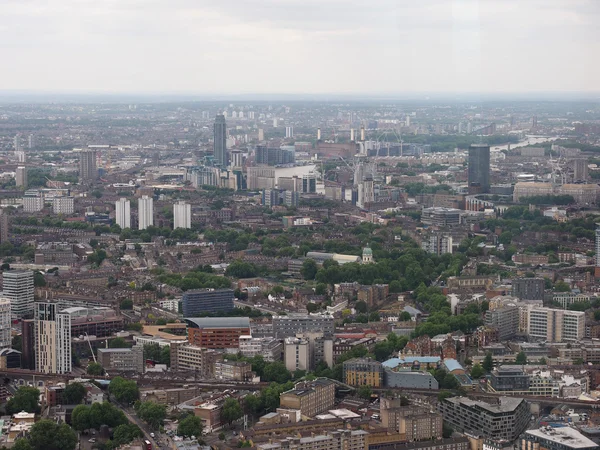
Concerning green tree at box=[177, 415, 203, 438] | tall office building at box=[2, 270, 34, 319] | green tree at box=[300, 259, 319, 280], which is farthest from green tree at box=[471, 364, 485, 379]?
green tree at box=[300, 259, 319, 280]

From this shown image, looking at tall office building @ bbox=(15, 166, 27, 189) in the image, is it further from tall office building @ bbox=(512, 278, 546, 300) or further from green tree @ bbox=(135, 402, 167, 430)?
green tree @ bbox=(135, 402, 167, 430)

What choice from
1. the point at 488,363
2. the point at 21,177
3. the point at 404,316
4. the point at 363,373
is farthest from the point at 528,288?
the point at 21,177

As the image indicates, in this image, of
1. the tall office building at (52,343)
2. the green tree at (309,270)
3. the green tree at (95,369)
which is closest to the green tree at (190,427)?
the green tree at (95,369)

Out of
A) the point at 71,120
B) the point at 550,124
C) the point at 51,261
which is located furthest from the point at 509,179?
the point at 71,120

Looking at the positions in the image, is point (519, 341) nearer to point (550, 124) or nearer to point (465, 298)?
point (465, 298)

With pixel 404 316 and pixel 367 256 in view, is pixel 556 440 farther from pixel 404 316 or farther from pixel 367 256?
pixel 367 256
